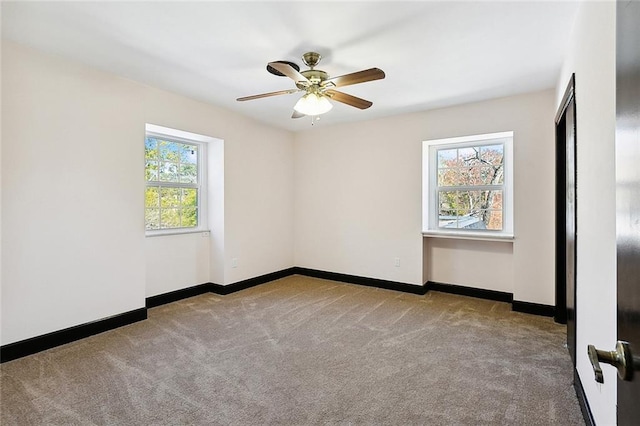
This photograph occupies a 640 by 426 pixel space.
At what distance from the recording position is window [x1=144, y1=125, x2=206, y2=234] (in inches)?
155

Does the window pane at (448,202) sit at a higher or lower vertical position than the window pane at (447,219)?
higher

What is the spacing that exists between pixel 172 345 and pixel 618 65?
10.4 feet

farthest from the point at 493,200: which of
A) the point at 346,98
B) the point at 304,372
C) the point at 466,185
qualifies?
the point at 304,372

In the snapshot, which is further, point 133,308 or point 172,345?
point 133,308

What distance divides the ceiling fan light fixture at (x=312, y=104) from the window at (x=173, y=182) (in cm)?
182

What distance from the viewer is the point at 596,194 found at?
1.65 meters

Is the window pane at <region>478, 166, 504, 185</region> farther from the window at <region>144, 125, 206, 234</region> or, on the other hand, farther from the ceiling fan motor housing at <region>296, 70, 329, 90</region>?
the window at <region>144, 125, 206, 234</region>

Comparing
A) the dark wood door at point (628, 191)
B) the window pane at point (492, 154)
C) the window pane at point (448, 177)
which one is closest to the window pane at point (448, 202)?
the window pane at point (448, 177)

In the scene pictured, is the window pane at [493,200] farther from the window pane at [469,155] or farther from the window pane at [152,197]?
Answer: the window pane at [152,197]

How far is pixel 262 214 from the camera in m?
4.97

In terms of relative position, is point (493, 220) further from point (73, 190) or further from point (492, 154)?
point (73, 190)

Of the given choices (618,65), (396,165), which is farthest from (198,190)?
(618,65)

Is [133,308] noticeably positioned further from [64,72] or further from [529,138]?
[529,138]

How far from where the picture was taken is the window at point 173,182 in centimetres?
393
